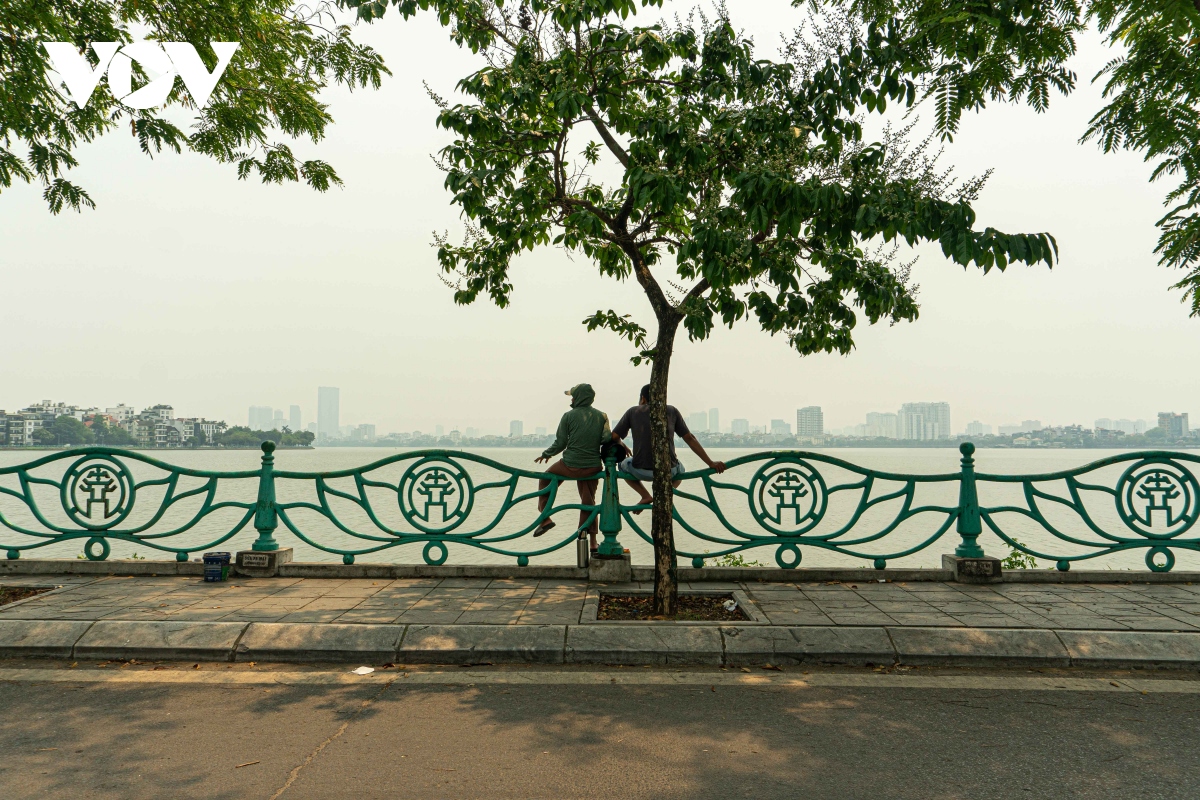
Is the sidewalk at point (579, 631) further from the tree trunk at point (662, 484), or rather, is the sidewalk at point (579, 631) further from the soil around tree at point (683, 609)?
the tree trunk at point (662, 484)

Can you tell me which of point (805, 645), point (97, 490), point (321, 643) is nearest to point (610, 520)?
point (805, 645)

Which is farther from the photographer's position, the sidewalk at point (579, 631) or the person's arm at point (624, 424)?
the person's arm at point (624, 424)

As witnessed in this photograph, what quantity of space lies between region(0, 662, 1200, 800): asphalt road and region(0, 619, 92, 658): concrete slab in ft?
0.46

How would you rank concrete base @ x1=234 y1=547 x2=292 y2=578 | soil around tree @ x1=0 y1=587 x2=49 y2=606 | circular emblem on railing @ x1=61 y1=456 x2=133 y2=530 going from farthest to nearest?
circular emblem on railing @ x1=61 y1=456 x2=133 y2=530, concrete base @ x1=234 y1=547 x2=292 y2=578, soil around tree @ x1=0 y1=587 x2=49 y2=606

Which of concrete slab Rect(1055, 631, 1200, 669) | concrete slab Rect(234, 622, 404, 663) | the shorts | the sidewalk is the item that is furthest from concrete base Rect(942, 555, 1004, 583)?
concrete slab Rect(234, 622, 404, 663)

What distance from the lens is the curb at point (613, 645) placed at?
4.97 meters

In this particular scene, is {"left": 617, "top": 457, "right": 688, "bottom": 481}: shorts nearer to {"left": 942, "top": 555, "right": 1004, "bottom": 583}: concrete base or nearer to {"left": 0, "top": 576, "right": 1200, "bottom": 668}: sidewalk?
{"left": 0, "top": 576, "right": 1200, "bottom": 668}: sidewalk

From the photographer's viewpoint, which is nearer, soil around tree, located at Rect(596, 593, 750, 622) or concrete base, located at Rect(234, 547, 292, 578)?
soil around tree, located at Rect(596, 593, 750, 622)

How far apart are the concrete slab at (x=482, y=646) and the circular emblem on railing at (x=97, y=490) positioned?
4236 millimetres

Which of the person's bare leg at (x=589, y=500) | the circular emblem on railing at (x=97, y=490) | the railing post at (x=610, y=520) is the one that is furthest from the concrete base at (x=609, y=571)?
the circular emblem on railing at (x=97, y=490)

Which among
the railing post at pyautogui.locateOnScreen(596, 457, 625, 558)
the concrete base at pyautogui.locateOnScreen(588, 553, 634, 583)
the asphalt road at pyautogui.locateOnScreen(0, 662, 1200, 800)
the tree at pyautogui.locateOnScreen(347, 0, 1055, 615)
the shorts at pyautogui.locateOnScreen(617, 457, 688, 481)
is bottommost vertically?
the asphalt road at pyautogui.locateOnScreen(0, 662, 1200, 800)

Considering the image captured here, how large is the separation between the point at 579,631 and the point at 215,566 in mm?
3949

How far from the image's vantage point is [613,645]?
16.6ft

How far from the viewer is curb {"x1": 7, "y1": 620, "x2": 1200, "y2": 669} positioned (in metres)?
4.97
